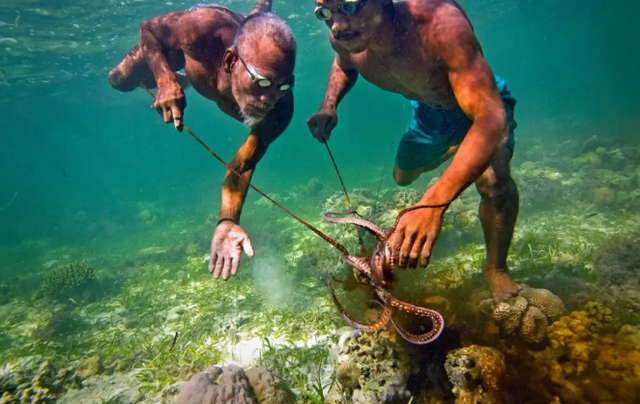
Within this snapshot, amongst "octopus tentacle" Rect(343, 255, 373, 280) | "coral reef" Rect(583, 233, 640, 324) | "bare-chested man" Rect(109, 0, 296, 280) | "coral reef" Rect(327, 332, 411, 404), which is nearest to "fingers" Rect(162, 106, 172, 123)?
"bare-chested man" Rect(109, 0, 296, 280)

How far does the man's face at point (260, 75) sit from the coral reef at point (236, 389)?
2595mm

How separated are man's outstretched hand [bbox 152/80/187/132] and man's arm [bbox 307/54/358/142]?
1.44 m

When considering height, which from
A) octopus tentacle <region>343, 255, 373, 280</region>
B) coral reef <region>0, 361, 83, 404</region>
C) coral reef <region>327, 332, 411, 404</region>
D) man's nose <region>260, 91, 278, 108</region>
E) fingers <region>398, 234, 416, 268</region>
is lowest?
coral reef <region>0, 361, 83, 404</region>

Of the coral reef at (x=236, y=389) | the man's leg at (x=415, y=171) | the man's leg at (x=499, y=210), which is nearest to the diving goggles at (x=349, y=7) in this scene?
the man's leg at (x=499, y=210)

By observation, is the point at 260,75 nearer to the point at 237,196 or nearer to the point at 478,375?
the point at 237,196

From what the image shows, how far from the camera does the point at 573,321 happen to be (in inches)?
103

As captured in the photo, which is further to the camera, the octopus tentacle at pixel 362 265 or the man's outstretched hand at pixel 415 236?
the octopus tentacle at pixel 362 265

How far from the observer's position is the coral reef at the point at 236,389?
8.32 feet

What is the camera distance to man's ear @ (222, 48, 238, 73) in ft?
10.3

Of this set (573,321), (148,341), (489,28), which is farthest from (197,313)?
(489,28)

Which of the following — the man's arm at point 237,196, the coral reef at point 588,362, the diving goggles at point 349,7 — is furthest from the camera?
the diving goggles at point 349,7

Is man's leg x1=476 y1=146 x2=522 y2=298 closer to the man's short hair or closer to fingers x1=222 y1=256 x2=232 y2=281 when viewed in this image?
the man's short hair

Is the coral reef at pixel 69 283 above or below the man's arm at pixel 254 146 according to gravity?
below

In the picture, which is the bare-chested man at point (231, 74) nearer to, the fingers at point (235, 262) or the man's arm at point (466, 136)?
the fingers at point (235, 262)
